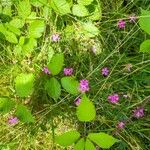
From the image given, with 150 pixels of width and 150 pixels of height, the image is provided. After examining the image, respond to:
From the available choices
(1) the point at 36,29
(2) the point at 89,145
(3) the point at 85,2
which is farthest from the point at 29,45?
(2) the point at 89,145

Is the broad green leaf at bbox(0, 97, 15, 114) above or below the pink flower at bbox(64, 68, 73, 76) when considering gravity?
below

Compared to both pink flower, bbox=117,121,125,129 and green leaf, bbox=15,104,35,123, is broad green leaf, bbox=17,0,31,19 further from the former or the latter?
pink flower, bbox=117,121,125,129

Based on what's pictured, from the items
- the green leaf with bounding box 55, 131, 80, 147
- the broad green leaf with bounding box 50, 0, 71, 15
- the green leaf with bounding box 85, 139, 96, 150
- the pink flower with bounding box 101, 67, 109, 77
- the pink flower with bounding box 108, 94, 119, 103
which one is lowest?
the pink flower with bounding box 108, 94, 119, 103

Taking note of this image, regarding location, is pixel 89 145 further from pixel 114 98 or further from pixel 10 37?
pixel 10 37

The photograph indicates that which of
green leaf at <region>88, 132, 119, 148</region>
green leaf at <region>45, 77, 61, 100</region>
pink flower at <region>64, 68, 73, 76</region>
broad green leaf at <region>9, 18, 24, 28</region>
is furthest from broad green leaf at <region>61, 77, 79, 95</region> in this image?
broad green leaf at <region>9, 18, 24, 28</region>

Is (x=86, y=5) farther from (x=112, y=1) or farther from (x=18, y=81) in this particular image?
(x=18, y=81)

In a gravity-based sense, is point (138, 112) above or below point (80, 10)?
below
